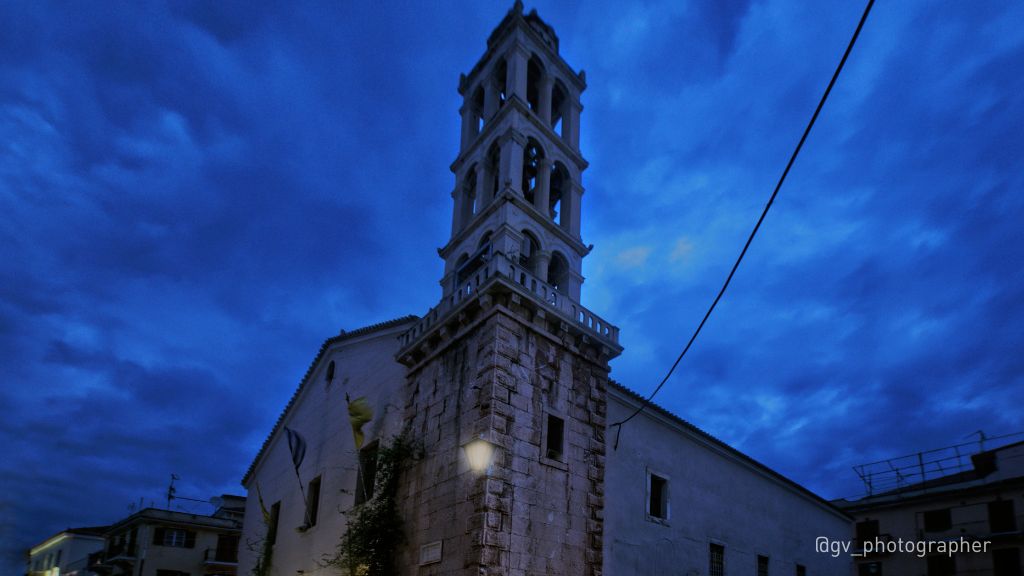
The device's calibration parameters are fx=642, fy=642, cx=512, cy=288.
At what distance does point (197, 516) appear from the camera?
3753cm

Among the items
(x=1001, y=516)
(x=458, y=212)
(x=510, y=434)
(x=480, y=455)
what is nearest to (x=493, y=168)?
(x=458, y=212)

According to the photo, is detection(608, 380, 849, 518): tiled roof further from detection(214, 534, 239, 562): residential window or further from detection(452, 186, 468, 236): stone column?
detection(214, 534, 239, 562): residential window

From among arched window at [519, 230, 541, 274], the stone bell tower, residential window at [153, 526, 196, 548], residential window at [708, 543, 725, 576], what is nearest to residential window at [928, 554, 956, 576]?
residential window at [708, 543, 725, 576]

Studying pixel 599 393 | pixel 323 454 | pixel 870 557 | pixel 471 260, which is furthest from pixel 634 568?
pixel 870 557

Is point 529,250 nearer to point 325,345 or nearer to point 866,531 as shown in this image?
point 325,345

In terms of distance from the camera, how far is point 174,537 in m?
36.9

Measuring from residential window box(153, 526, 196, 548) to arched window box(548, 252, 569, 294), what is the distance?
31.2 metres

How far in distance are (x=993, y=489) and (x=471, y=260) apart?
24.8 meters

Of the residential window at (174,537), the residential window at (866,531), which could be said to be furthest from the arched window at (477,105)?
the residential window at (174,537)

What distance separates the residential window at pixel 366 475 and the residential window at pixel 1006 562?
25.4 metres

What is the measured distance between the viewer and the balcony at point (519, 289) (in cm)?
1384

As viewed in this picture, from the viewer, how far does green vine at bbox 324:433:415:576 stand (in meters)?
13.9

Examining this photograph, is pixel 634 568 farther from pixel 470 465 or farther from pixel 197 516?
pixel 197 516

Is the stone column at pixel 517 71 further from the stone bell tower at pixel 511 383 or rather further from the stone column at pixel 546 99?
the stone column at pixel 546 99
